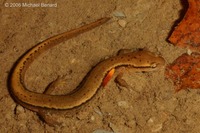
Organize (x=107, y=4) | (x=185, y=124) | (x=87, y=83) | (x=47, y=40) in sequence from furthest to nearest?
(x=107, y=4), (x=47, y=40), (x=87, y=83), (x=185, y=124)

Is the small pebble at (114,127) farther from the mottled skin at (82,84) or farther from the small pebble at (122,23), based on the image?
the small pebble at (122,23)

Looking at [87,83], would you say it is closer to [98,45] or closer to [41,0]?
[98,45]

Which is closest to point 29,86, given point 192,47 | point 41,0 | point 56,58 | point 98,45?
point 56,58

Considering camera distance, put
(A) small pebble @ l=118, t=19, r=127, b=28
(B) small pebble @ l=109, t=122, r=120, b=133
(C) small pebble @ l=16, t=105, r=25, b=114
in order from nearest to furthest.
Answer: (B) small pebble @ l=109, t=122, r=120, b=133 < (C) small pebble @ l=16, t=105, r=25, b=114 < (A) small pebble @ l=118, t=19, r=127, b=28

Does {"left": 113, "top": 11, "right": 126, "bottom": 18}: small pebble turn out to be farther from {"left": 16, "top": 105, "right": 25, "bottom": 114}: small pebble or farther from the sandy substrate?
{"left": 16, "top": 105, "right": 25, "bottom": 114}: small pebble

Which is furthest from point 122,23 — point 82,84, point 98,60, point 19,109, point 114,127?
point 19,109

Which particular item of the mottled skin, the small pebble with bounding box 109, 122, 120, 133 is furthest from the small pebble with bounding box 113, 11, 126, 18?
the small pebble with bounding box 109, 122, 120, 133

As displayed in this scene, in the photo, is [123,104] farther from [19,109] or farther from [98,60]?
[19,109]
